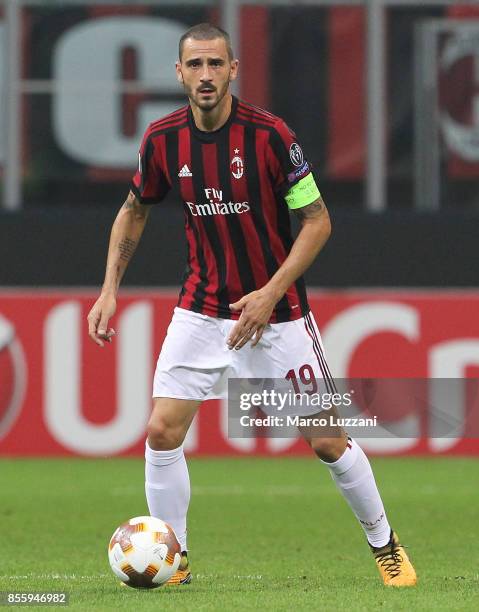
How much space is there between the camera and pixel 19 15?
1364 centimetres

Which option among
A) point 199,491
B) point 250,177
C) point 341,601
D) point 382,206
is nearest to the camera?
point 341,601

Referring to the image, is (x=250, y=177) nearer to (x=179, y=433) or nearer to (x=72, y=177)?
(x=179, y=433)

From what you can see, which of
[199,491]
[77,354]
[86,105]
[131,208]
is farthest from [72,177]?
[131,208]

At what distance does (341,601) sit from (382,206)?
26.3ft

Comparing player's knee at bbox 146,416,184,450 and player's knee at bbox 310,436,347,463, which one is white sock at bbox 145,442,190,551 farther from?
player's knee at bbox 310,436,347,463

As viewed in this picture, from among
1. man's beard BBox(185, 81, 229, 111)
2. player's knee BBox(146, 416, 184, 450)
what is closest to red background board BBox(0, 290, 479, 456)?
player's knee BBox(146, 416, 184, 450)

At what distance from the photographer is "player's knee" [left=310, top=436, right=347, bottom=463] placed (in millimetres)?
6281

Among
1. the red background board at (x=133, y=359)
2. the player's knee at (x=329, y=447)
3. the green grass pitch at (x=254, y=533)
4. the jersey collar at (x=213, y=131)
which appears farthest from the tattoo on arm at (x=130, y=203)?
the red background board at (x=133, y=359)

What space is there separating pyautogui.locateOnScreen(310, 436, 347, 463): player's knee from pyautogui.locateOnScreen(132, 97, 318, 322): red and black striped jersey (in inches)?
19.0

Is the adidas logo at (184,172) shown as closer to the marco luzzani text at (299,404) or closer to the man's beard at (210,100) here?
the man's beard at (210,100)

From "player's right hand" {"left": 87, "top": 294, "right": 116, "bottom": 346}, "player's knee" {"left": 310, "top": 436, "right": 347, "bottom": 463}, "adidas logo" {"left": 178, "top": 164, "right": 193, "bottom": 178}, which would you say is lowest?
"player's knee" {"left": 310, "top": 436, "right": 347, "bottom": 463}

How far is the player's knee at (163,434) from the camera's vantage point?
20.6ft

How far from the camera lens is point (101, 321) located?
6230mm

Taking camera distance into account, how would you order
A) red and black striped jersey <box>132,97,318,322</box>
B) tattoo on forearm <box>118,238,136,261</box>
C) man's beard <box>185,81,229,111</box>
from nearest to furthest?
man's beard <box>185,81,229,111</box> < red and black striped jersey <box>132,97,318,322</box> < tattoo on forearm <box>118,238,136,261</box>
